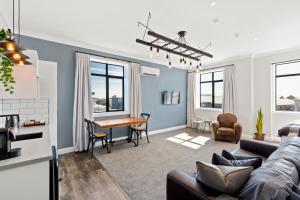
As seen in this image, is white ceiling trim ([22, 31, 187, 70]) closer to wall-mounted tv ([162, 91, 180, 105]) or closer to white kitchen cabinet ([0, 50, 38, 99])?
white kitchen cabinet ([0, 50, 38, 99])

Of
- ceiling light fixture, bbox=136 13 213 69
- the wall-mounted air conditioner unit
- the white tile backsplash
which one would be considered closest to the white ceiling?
ceiling light fixture, bbox=136 13 213 69

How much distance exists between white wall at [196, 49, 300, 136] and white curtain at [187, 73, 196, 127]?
1.72 metres

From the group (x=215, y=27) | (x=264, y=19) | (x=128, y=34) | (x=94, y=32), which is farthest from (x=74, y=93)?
(x=264, y=19)

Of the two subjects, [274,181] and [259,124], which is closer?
[274,181]

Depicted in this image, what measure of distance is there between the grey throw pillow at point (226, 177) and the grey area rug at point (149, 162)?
1231 mm

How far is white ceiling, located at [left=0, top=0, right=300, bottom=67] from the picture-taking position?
229cm

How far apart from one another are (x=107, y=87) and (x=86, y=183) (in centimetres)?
289

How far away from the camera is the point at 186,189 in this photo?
1.29 meters

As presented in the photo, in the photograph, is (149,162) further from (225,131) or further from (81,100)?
(225,131)

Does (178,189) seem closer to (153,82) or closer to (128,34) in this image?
(128,34)

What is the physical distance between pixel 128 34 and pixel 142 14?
2.97 feet

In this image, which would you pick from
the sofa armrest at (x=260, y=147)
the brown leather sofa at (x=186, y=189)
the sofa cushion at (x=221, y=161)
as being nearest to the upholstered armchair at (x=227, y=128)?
the sofa armrest at (x=260, y=147)

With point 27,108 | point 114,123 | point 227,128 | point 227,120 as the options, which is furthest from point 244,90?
point 27,108

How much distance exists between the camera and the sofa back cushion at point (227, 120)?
4.86 meters
